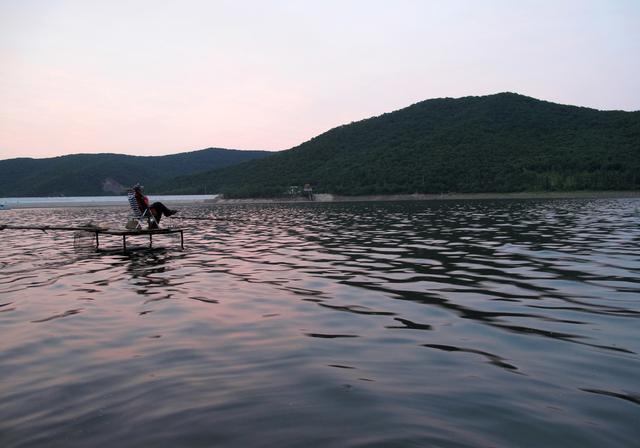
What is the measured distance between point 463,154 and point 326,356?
131 meters

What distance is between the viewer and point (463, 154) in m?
131

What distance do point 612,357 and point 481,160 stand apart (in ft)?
411

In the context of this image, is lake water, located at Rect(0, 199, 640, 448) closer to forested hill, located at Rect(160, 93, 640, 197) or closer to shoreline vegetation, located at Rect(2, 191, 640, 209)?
shoreline vegetation, located at Rect(2, 191, 640, 209)

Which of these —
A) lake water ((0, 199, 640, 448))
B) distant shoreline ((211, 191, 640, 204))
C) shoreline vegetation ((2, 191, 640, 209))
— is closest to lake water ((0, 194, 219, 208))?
shoreline vegetation ((2, 191, 640, 209))

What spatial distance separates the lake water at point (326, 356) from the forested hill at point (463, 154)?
341 ft

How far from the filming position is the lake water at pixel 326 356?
199 inches

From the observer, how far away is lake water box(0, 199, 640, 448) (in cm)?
505

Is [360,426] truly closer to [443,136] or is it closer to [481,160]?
[481,160]

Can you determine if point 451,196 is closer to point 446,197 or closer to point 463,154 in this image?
point 446,197

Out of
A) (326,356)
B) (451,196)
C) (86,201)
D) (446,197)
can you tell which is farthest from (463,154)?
(326,356)

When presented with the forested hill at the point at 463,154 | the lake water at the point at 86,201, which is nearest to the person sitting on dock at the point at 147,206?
Result: the forested hill at the point at 463,154

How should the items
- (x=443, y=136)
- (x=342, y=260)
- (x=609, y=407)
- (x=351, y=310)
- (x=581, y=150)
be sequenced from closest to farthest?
(x=609, y=407) < (x=351, y=310) < (x=342, y=260) < (x=581, y=150) < (x=443, y=136)

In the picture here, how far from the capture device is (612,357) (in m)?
7.05

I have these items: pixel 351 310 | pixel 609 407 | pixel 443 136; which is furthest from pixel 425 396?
pixel 443 136
